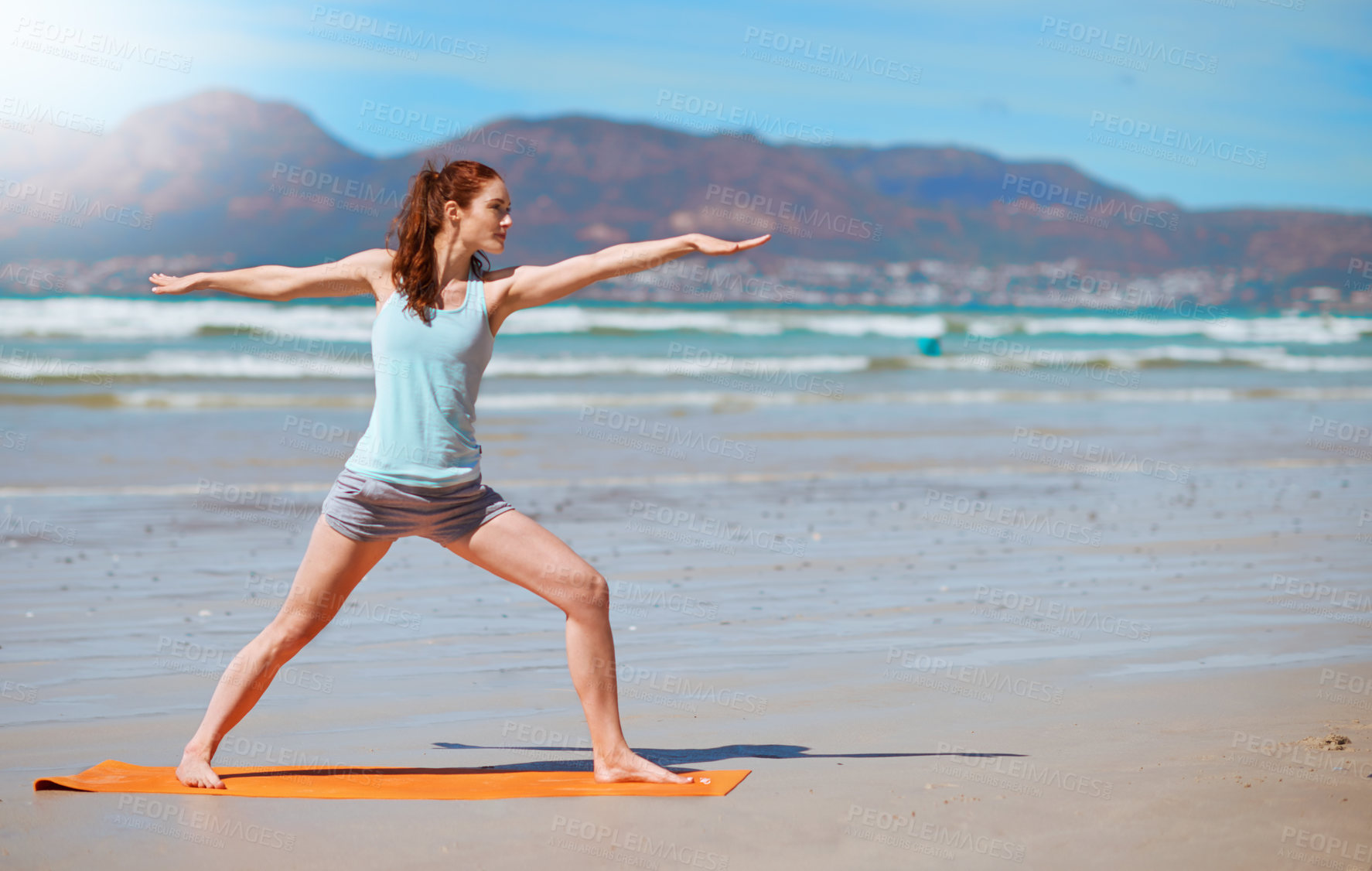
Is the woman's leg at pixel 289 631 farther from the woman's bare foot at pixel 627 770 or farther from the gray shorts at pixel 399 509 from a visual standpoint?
the woman's bare foot at pixel 627 770

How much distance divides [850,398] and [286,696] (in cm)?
1873

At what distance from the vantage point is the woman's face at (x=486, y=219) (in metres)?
3.90

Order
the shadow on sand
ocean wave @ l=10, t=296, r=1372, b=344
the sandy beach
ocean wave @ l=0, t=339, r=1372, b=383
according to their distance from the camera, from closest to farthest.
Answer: the sandy beach < the shadow on sand < ocean wave @ l=0, t=339, r=1372, b=383 < ocean wave @ l=10, t=296, r=1372, b=344

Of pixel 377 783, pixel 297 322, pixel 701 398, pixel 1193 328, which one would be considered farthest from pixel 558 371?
pixel 1193 328

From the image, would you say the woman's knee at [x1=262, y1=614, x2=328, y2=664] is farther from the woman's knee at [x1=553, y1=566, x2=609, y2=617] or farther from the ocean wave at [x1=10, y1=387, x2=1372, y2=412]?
the ocean wave at [x1=10, y1=387, x2=1372, y2=412]

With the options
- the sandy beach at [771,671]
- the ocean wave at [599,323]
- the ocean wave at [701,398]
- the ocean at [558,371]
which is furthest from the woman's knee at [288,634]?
the ocean wave at [599,323]

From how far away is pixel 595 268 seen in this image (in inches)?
152

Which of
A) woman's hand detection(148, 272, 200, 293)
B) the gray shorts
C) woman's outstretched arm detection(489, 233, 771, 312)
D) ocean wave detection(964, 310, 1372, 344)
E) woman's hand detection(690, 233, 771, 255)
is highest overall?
ocean wave detection(964, 310, 1372, 344)

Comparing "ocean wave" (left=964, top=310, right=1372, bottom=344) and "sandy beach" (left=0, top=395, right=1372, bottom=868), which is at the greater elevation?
"ocean wave" (left=964, top=310, right=1372, bottom=344)

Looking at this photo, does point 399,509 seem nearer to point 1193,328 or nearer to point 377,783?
point 377,783

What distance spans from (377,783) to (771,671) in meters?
2.12

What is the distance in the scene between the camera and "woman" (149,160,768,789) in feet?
12.4

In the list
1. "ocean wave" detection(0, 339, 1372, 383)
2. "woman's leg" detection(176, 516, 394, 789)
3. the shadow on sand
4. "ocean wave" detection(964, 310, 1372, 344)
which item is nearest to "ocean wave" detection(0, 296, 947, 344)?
"ocean wave" detection(964, 310, 1372, 344)

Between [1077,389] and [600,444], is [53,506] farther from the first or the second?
[1077,389]
